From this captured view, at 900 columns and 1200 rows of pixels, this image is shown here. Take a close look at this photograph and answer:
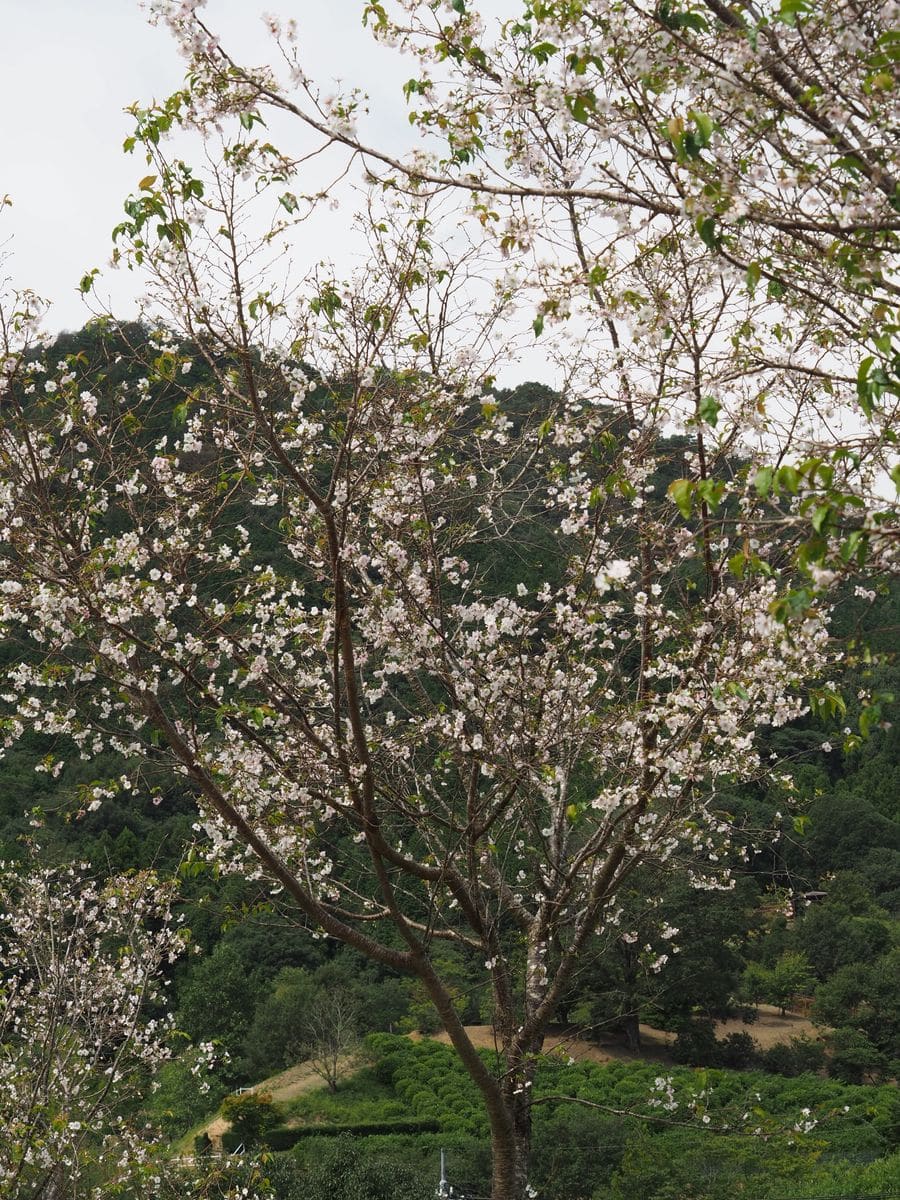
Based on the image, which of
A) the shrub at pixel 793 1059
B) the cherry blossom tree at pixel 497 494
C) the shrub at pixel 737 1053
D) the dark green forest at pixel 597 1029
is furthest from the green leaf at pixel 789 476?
the shrub at pixel 737 1053

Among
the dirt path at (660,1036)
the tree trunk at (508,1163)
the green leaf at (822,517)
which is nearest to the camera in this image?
the green leaf at (822,517)

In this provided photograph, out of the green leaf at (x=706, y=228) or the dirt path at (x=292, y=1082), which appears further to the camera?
the dirt path at (x=292, y=1082)

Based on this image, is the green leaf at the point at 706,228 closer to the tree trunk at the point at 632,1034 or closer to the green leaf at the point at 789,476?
the green leaf at the point at 789,476

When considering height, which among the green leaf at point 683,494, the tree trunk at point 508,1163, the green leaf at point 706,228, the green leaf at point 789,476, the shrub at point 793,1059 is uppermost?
the green leaf at point 706,228

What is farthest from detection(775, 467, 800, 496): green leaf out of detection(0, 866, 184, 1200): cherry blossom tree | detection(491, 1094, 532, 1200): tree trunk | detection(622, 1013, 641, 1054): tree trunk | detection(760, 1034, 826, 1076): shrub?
detection(622, 1013, 641, 1054): tree trunk

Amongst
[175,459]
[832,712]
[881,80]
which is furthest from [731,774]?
[881,80]

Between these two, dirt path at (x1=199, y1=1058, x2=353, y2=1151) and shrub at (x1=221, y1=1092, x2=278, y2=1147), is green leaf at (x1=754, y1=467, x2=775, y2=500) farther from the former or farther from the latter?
dirt path at (x1=199, y1=1058, x2=353, y2=1151)

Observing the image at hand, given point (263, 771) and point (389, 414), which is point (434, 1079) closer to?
point (263, 771)

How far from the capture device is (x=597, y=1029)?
2341cm

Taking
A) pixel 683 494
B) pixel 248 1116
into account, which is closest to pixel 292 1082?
pixel 248 1116

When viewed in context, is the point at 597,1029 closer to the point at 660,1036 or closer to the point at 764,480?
the point at 660,1036

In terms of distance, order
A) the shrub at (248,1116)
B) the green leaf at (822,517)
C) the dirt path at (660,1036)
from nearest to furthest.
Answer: the green leaf at (822,517)
the shrub at (248,1116)
the dirt path at (660,1036)

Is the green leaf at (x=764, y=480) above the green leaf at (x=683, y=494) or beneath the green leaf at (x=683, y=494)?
beneath

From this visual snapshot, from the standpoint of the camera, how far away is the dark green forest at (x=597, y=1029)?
13.2m
